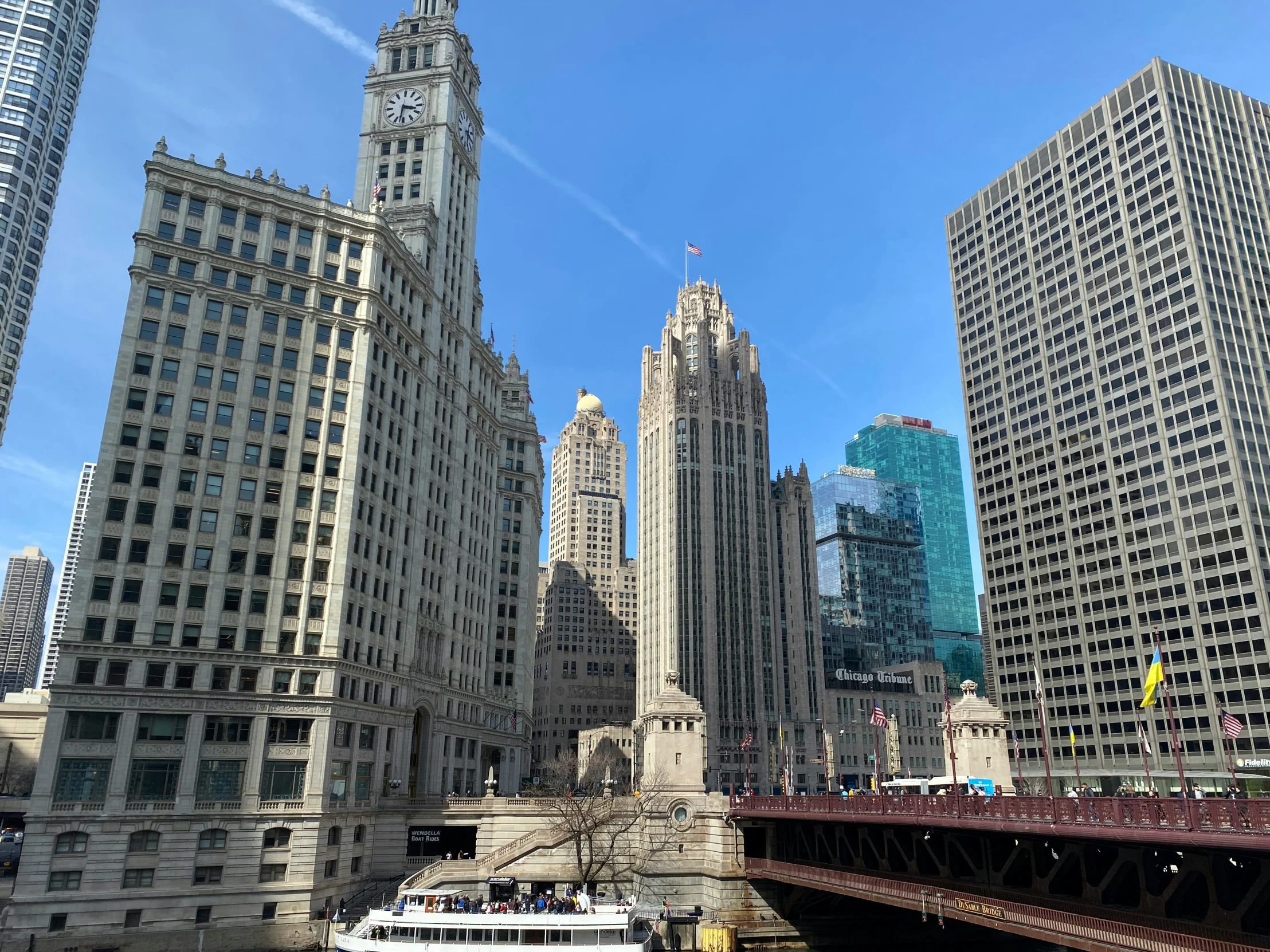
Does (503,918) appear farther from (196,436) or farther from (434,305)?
(434,305)

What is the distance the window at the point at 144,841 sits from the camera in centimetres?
5897

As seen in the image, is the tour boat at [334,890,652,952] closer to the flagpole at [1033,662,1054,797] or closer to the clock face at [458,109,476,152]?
the flagpole at [1033,662,1054,797]

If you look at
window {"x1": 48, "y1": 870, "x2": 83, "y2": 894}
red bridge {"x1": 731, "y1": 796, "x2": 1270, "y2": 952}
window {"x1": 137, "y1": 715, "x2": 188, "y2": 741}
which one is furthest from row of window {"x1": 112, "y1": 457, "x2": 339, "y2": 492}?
red bridge {"x1": 731, "y1": 796, "x2": 1270, "y2": 952}

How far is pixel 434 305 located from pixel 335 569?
33.8 m

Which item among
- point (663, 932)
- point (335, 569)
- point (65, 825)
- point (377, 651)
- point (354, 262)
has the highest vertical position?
point (354, 262)

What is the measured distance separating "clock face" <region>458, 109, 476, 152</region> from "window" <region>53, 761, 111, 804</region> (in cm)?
7857

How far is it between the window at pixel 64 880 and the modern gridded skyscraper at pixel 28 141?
123 metres

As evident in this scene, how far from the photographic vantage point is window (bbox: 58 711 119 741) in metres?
59.7

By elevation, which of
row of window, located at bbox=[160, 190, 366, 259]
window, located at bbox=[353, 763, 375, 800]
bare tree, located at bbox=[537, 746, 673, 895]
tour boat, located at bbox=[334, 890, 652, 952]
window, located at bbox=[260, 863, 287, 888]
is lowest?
tour boat, located at bbox=[334, 890, 652, 952]

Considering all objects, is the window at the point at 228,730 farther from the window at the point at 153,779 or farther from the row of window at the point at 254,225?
the row of window at the point at 254,225

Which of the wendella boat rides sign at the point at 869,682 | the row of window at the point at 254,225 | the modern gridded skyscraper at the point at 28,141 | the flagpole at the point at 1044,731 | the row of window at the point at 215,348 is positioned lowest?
the flagpole at the point at 1044,731

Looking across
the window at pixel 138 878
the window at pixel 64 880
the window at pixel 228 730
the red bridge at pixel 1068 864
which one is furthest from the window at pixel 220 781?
the red bridge at pixel 1068 864

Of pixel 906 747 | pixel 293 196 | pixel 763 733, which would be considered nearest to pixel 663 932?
pixel 293 196

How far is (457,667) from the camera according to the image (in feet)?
311
